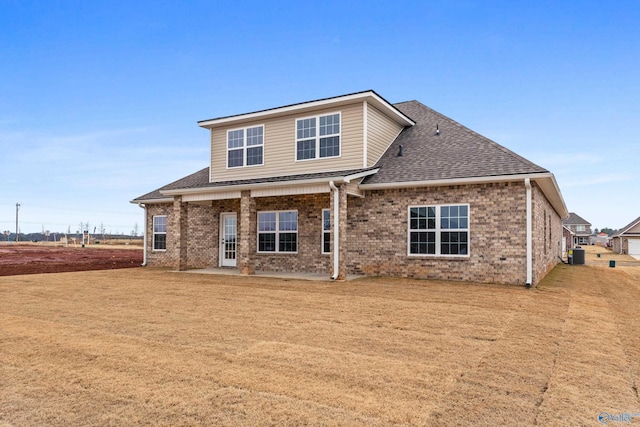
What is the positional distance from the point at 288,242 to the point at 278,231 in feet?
2.17

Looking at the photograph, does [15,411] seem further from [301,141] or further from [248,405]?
[301,141]

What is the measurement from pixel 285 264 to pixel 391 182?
5635mm

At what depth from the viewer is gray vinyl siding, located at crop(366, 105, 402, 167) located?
14773mm

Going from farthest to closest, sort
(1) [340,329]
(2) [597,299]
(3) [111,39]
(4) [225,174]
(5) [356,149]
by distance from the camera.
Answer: (3) [111,39] < (4) [225,174] < (5) [356,149] < (2) [597,299] < (1) [340,329]

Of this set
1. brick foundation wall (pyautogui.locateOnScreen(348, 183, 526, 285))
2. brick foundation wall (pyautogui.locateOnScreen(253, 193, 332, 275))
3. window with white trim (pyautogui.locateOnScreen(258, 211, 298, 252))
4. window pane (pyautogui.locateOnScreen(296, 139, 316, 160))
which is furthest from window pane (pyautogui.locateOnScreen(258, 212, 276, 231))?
brick foundation wall (pyautogui.locateOnScreen(348, 183, 526, 285))

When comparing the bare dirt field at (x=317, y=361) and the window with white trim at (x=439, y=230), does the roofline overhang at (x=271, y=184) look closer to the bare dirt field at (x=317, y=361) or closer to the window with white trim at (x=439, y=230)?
the window with white trim at (x=439, y=230)

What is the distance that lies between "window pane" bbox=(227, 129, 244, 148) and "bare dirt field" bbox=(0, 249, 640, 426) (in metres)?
9.09

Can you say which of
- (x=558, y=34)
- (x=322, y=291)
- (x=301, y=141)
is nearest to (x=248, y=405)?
(x=322, y=291)

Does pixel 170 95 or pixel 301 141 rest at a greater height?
pixel 170 95

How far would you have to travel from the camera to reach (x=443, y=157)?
46.7 ft

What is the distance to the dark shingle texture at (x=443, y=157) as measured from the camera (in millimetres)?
12594

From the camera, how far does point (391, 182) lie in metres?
13.5

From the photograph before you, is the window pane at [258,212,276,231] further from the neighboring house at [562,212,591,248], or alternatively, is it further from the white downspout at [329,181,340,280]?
the neighboring house at [562,212,591,248]

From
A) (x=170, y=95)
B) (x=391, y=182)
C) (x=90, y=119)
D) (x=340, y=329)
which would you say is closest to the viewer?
(x=340, y=329)
